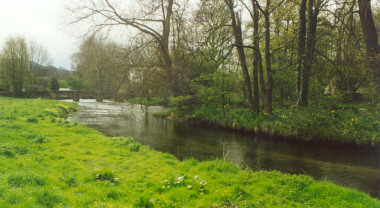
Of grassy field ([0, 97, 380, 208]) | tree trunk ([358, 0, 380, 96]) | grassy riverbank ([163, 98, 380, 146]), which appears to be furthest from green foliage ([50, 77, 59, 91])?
tree trunk ([358, 0, 380, 96])

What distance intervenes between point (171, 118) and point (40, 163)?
671 inches

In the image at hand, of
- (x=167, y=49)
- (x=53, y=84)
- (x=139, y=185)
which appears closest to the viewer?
(x=139, y=185)

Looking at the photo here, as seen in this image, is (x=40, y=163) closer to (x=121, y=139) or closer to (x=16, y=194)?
(x=16, y=194)

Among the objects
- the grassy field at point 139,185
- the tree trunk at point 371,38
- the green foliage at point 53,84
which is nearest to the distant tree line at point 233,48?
the tree trunk at point 371,38

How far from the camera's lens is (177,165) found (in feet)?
27.0

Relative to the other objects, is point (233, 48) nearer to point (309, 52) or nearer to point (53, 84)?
point (309, 52)

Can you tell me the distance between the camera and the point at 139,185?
5.94 metres

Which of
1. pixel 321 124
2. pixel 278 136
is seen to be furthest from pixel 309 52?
pixel 278 136

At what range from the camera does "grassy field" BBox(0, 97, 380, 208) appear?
15.3 ft

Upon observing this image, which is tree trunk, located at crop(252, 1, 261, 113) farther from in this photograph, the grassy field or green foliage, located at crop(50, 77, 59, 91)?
green foliage, located at crop(50, 77, 59, 91)

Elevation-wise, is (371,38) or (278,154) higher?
(371,38)

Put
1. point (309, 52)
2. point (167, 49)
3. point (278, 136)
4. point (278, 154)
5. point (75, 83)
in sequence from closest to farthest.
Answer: point (278, 154), point (309, 52), point (278, 136), point (167, 49), point (75, 83)

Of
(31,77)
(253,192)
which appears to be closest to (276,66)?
(253,192)

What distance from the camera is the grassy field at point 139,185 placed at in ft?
15.3
